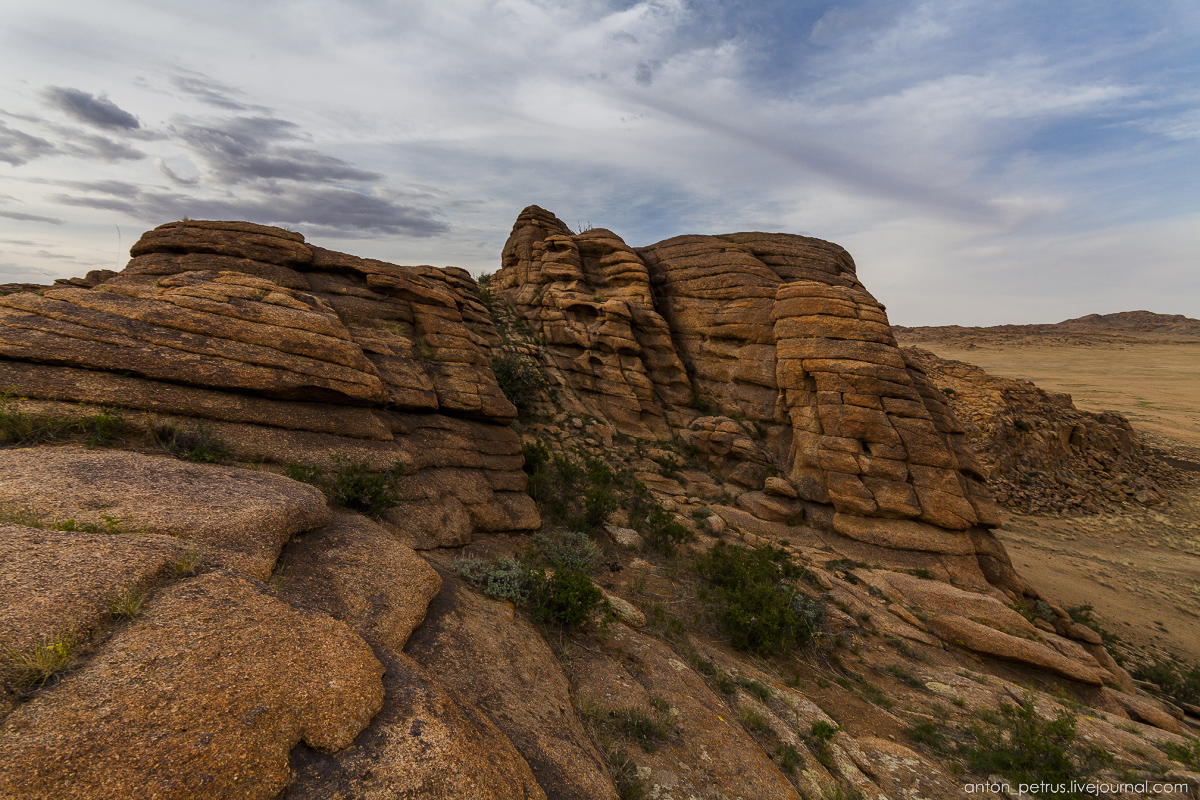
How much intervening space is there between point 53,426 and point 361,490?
171 inches

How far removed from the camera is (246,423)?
8.76 m

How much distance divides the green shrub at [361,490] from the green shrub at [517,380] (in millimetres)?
→ 11381

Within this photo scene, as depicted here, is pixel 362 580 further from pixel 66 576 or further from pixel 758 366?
pixel 758 366

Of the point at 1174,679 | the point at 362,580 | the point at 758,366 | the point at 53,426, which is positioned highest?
the point at 758,366

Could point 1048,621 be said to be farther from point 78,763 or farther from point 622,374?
point 78,763

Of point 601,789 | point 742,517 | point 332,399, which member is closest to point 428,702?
point 601,789

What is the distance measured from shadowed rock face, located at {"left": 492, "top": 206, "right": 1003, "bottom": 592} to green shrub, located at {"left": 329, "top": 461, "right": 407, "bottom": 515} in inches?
549

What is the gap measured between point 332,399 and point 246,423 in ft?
5.77

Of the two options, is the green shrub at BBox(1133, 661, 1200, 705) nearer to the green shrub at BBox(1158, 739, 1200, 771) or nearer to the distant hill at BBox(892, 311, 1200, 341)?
the green shrub at BBox(1158, 739, 1200, 771)

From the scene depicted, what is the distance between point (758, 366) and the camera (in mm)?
22344

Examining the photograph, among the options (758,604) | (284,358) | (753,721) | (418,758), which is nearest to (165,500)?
(418,758)

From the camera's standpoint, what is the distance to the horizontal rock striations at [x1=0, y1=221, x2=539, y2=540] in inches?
311

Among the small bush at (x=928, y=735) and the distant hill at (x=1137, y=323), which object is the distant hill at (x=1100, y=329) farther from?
the small bush at (x=928, y=735)

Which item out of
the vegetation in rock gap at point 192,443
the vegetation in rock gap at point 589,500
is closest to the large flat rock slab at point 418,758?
the vegetation in rock gap at point 192,443
